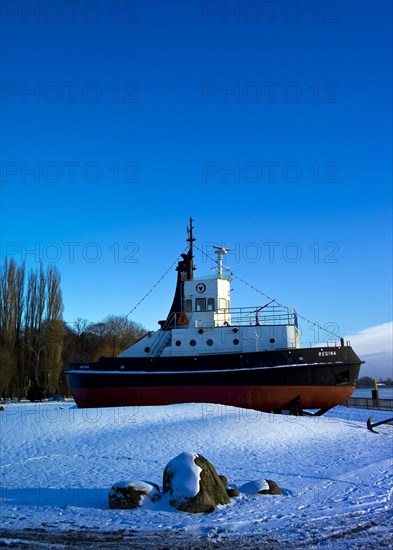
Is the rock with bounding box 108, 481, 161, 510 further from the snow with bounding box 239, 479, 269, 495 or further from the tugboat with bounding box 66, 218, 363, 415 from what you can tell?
the tugboat with bounding box 66, 218, 363, 415

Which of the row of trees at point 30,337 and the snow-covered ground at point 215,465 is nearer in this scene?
the snow-covered ground at point 215,465

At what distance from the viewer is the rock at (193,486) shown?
7953 millimetres

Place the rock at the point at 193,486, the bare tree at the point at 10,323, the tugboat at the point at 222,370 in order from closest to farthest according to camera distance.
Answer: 1. the rock at the point at 193,486
2. the tugboat at the point at 222,370
3. the bare tree at the point at 10,323

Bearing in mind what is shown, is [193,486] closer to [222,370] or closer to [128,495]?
[128,495]

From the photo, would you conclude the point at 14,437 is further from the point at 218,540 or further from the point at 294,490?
the point at 218,540

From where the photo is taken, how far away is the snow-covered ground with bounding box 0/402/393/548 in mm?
7199

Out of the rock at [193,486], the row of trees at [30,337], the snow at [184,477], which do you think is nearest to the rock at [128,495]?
the rock at [193,486]

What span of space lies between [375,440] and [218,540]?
1079cm

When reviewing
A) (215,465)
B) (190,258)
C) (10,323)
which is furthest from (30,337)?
(215,465)

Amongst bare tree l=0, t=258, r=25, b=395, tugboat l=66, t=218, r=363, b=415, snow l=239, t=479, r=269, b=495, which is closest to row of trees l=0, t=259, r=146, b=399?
bare tree l=0, t=258, r=25, b=395

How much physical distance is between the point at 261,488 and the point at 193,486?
4.78 feet

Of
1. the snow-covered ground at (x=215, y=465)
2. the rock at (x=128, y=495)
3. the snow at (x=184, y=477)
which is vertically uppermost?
the snow at (x=184, y=477)

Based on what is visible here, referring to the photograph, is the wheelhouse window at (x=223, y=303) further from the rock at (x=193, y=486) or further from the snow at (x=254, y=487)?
the rock at (x=193, y=486)

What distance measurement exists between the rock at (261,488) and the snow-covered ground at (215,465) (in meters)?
0.19
